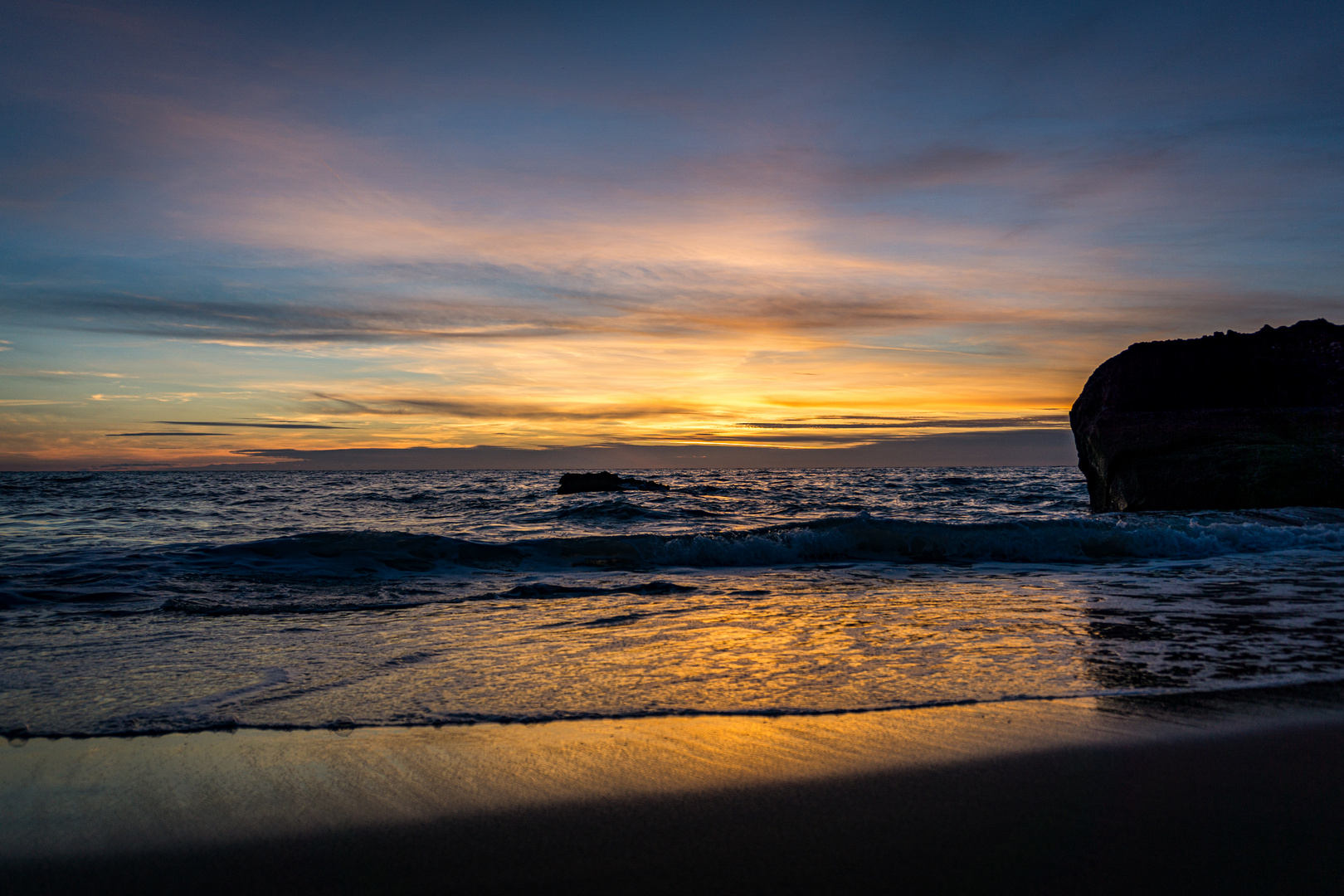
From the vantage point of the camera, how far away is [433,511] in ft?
70.9

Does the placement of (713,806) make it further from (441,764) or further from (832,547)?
(832,547)

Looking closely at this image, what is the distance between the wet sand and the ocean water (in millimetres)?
355

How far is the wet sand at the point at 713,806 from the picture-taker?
2.17 m

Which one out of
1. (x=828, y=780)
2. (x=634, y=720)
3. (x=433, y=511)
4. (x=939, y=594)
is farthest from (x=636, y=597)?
(x=433, y=511)

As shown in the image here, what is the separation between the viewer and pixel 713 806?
261 centimetres

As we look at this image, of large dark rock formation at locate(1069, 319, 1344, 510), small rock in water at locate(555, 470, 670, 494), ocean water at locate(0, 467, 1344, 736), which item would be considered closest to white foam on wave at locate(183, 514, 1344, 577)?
ocean water at locate(0, 467, 1344, 736)

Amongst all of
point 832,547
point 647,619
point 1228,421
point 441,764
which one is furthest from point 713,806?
point 1228,421

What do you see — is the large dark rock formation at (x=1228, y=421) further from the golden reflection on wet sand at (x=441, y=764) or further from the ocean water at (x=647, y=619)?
the golden reflection on wet sand at (x=441, y=764)

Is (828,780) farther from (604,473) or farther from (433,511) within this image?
(604,473)

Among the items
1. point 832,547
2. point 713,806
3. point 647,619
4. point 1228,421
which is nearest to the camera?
point 713,806

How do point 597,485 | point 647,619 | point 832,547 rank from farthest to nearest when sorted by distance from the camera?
point 597,485 → point 832,547 → point 647,619

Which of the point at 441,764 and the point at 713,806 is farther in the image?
the point at 441,764

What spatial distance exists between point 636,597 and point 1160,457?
37.5 feet

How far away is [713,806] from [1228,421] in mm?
14937
